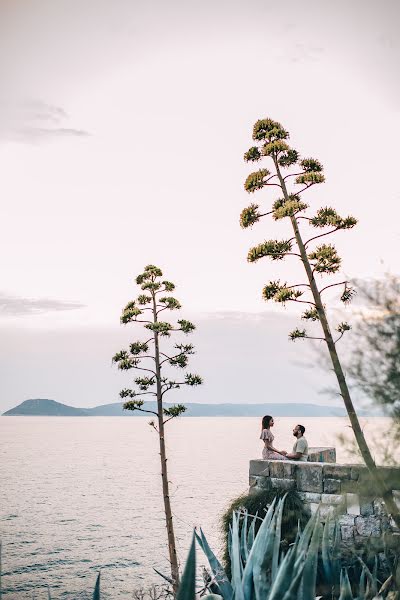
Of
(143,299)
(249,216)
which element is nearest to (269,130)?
(249,216)

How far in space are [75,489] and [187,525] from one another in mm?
28907

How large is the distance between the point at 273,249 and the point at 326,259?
95cm

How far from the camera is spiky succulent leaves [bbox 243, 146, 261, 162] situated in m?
9.99

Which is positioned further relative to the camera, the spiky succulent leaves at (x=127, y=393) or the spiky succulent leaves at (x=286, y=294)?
the spiky succulent leaves at (x=127, y=393)

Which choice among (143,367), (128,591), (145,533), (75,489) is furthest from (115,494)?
(143,367)

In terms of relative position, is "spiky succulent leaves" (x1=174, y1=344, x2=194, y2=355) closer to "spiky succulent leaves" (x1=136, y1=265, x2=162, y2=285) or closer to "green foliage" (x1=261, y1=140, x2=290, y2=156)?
"spiky succulent leaves" (x1=136, y1=265, x2=162, y2=285)

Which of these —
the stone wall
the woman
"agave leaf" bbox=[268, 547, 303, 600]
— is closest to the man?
the woman

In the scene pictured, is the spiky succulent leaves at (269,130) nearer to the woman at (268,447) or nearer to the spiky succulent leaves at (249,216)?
the spiky succulent leaves at (249,216)

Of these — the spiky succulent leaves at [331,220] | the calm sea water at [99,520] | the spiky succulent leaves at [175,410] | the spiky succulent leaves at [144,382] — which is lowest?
the calm sea water at [99,520]

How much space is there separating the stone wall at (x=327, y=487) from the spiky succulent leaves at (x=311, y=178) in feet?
16.5

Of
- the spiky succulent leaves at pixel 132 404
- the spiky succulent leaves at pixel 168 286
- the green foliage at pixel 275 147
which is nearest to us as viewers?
the green foliage at pixel 275 147

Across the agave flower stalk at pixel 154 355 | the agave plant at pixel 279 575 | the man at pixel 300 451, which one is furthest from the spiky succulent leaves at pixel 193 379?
the agave plant at pixel 279 575

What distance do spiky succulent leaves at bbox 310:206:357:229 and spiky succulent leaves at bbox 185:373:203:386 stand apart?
22.9 feet

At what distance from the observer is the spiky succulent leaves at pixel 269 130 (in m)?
9.95
